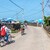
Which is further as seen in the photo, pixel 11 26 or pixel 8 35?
pixel 11 26

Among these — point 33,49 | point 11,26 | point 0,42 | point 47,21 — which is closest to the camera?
point 33,49

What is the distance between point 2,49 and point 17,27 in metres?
28.0

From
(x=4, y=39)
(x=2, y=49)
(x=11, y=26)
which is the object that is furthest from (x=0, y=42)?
(x=11, y=26)

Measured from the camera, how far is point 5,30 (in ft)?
59.9

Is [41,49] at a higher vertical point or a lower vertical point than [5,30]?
lower

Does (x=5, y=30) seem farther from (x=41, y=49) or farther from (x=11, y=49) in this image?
(x=41, y=49)

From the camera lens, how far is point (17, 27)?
144ft

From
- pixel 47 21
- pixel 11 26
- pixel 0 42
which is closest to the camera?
pixel 0 42

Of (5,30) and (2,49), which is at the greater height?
(5,30)

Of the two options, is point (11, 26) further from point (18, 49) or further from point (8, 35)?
point (18, 49)

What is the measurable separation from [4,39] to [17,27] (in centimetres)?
2525

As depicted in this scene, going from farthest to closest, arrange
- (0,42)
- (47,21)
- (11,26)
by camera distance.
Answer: (47,21)
(11,26)
(0,42)

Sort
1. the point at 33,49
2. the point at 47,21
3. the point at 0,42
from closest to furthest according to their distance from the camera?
the point at 33,49 < the point at 0,42 < the point at 47,21

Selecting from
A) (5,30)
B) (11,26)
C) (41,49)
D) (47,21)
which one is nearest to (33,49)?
(41,49)
